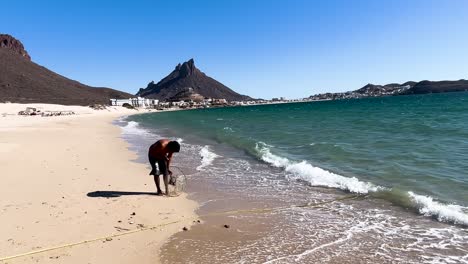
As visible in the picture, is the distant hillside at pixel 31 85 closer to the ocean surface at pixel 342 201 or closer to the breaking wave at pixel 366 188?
the ocean surface at pixel 342 201

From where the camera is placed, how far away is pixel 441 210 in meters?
8.57

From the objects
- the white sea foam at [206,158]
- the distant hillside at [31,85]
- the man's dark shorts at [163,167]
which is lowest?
the white sea foam at [206,158]

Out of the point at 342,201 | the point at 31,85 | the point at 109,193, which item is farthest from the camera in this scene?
the point at 31,85

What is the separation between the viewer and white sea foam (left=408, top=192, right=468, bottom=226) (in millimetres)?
8080

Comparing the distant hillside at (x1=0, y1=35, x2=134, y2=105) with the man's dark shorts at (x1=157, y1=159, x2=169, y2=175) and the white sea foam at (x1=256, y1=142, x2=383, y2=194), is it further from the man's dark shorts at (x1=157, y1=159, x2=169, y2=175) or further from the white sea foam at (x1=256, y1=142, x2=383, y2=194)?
the man's dark shorts at (x1=157, y1=159, x2=169, y2=175)

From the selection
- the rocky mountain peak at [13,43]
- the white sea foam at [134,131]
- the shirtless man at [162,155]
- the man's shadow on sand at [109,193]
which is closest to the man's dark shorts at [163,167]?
the shirtless man at [162,155]

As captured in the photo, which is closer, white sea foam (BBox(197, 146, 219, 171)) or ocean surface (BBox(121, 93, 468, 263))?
ocean surface (BBox(121, 93, 468, 263))

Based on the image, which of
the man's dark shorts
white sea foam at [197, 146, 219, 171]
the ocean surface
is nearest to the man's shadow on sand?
the man's dark shorts

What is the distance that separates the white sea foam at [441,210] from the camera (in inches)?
318

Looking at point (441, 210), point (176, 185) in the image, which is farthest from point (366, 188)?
point (176, 185)

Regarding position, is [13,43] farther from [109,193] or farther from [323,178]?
[323,178]

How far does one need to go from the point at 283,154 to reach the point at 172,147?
9.52 metres

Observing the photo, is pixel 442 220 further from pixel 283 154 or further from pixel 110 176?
pixel 283 154

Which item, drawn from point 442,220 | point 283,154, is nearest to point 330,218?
point 442,220
